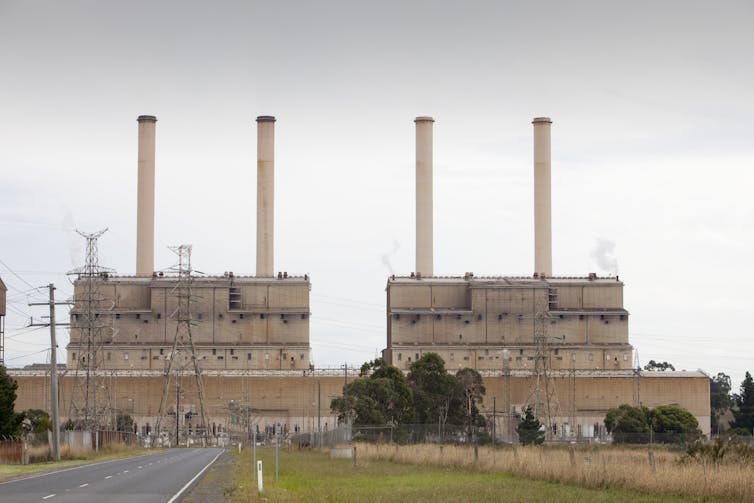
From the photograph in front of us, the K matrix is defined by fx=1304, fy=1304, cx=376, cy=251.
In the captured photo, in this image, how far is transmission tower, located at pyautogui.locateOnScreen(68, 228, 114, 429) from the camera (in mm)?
94375

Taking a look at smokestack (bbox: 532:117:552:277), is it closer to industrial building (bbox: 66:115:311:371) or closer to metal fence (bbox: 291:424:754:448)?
industrial building (bbox: 66:115:311:371)

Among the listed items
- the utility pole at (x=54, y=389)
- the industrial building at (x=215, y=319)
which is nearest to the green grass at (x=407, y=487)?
the utility pole at (x=54, y=389)

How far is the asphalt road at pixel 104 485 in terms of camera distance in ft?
111

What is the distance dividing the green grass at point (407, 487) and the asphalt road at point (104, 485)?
79.1 inches

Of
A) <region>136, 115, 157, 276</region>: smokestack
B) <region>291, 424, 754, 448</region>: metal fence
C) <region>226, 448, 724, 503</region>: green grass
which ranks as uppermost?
<region>136, 115, 157, 276</region>: smokestack

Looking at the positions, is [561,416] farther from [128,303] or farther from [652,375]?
[128,303]

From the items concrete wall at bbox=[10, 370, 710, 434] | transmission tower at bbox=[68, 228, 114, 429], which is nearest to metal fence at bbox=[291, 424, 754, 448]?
transmission tower at bbox=[68, 228, 114, 429]

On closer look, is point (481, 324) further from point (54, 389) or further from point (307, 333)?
point (54, 389)

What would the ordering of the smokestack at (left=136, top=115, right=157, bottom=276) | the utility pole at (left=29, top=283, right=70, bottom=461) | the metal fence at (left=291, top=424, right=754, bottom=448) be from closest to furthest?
the utility pole at (left=29, top=283, right=70, bottom=461) → the metal fence at (left=291, top=424, right=754, bottom=448) → the smokestack at (left=136, top=115, right=157, bottom=276)

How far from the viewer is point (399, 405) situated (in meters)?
125

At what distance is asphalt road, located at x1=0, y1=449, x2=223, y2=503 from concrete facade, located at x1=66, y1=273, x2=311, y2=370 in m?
105

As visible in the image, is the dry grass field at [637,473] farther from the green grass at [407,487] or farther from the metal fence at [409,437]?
the metal fence at [409,437]

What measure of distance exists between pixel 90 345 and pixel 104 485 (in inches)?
2279

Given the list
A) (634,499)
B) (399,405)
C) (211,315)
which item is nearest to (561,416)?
(399,405)
